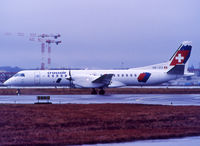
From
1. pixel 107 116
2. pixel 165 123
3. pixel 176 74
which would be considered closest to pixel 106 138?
pixel 165 123

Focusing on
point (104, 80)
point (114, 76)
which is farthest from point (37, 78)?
point (114, 76)

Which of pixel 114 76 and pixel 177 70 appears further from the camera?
pixel 114 76

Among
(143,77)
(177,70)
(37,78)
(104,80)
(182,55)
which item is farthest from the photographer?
(182,55)

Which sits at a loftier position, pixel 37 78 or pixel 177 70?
pixel 177 70

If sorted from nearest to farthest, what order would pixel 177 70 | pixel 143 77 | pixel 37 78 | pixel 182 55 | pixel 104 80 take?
1. pixel 104 80
2. pixel 177 70
3. pixel 143 77
4. pixel 37 78
5. pixel 182 55

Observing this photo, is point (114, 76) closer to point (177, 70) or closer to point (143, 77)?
point (143, 77)

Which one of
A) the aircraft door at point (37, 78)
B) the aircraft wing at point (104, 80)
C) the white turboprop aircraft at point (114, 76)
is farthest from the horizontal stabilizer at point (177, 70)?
the aircraft door at point (37, 78)

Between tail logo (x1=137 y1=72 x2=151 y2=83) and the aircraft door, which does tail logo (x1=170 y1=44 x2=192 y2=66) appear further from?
the aircraft door

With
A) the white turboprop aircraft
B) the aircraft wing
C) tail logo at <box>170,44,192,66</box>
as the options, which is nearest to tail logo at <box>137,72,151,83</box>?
the white turboprop aircraft

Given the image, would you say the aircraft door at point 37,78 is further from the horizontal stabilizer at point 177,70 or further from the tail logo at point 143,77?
the horizontal stabilizer at point 177,70

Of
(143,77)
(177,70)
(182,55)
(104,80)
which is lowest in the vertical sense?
(104,80)

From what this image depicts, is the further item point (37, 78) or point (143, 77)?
point (37, 78)

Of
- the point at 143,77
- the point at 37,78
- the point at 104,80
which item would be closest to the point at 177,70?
the point at 143,77

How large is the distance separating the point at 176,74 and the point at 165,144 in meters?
35.7
